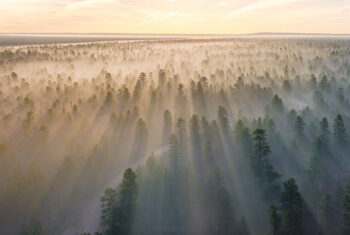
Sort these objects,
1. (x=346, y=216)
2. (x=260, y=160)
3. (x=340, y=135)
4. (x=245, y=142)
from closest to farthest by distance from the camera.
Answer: (x=346, y=216), (x=260, y=160), (x=245, y=142), (x=340, y=135)

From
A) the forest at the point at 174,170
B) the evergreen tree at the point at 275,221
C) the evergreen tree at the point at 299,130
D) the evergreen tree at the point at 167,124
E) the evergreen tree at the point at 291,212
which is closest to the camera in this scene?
the evergreen tree at the point at 275,221

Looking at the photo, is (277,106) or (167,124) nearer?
(167,124)

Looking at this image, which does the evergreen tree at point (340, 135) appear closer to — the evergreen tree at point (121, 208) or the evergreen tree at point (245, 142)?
the evergreen tree at point (245, 142)

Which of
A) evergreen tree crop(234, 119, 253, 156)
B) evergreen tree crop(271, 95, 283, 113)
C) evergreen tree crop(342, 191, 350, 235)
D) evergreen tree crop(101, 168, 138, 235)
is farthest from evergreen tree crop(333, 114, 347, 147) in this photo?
evergreen tree crop(101, 168, 138, 235)

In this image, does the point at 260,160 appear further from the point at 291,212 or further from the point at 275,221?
the point at 275,221

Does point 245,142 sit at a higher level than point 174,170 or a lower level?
higher

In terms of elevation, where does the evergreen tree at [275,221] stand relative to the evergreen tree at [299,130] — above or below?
below

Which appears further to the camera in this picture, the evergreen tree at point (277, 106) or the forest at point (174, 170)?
the evergreen tree at point (277, 106)

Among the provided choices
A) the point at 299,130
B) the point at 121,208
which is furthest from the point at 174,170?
the point at 299,130

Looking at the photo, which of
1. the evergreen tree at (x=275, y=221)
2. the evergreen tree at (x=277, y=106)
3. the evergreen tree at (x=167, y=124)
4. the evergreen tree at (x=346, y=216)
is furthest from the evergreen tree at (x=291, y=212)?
the evergreen tree at (x=277, y=106)

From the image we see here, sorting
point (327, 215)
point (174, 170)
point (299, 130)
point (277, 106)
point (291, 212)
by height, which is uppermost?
point (277, 106)
